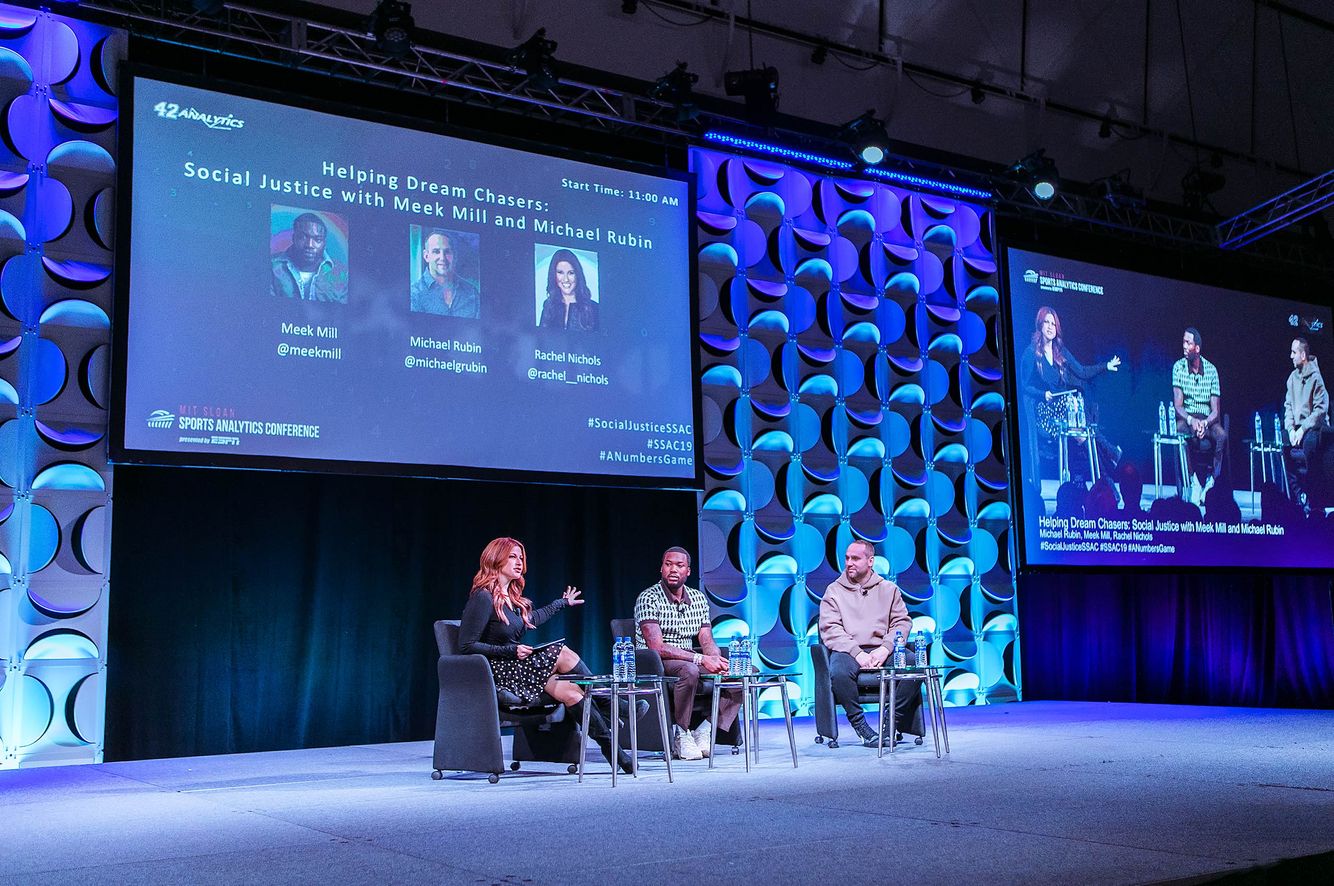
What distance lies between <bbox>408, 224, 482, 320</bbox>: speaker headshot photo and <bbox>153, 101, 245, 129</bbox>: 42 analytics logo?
3.74 feet

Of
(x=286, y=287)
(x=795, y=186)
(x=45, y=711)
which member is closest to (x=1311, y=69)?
(x=795, y=186)

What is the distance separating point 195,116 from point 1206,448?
8146 mm

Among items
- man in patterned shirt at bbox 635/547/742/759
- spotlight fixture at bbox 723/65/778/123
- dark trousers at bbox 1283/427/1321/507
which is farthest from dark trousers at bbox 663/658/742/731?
dark trousers at bbox 1283/427/1321/507

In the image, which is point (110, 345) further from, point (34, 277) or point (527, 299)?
point (527, 299)

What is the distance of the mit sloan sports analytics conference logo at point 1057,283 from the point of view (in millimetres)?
9789

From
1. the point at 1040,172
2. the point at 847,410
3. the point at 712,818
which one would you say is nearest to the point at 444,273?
the point at 847,410

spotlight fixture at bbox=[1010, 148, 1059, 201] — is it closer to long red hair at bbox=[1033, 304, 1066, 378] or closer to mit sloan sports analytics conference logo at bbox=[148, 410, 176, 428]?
long red hair at bbox=[1033, 304, 1066, 378]

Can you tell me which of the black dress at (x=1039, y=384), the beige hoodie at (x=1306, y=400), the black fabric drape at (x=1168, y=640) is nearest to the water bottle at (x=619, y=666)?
the black dress at (x=1039, y=384)

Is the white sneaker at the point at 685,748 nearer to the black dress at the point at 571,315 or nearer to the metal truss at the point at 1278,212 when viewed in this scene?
the black dress at the point at 571,315

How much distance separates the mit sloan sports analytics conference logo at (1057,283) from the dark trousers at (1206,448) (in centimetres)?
132

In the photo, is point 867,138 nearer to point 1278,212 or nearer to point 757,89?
point 757,89

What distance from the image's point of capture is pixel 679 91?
318 inches

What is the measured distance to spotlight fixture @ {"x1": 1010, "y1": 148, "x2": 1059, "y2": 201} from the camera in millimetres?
9406

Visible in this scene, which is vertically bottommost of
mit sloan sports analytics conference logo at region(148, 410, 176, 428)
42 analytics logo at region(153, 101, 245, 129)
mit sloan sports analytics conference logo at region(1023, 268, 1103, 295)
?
mit sloan sports analytics conference logo at region(148, 410, 176, 428)
